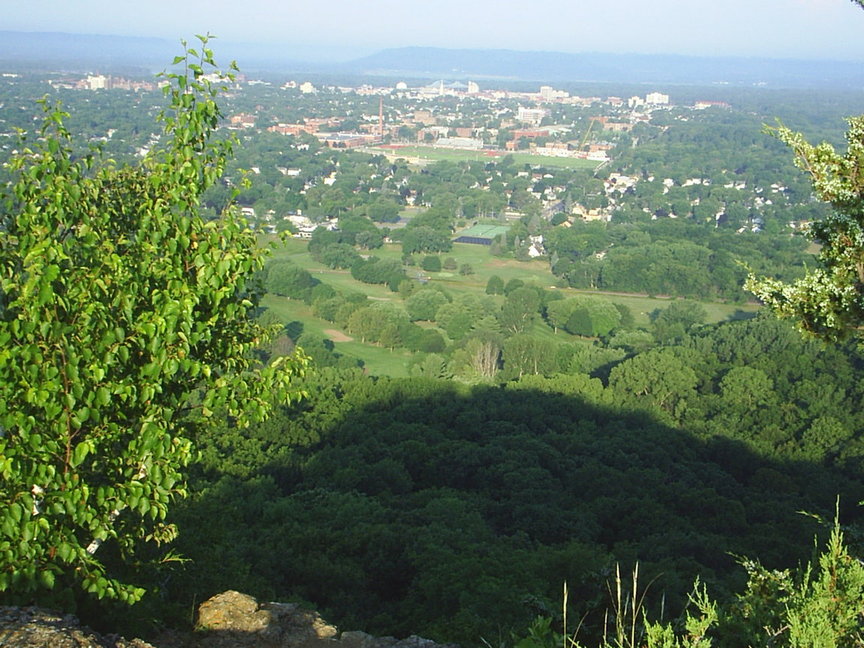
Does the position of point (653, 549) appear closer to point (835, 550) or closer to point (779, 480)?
point (779, 480)

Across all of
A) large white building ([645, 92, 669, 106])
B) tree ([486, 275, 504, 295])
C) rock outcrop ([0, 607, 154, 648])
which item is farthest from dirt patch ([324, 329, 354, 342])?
large white building ([645, 92, 669, 106])

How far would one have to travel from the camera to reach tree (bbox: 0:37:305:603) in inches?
155

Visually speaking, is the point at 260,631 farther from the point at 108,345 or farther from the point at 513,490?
the point at 513,490

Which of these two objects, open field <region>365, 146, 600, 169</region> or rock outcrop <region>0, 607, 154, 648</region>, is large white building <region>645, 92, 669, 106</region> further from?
rock outcrop <region>0, 607, 154, 648</region>

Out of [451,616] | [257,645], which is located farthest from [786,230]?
[257,645]

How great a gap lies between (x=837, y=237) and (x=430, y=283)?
114 feet

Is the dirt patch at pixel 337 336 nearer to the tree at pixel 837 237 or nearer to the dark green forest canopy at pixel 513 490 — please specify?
the dark green forest canopy at pixel 513 490

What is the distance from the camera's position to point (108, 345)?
4.09 meters

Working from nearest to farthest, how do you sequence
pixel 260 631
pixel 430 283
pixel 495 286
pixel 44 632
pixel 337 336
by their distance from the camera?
1. pixel 44 632
2. pixel 260 631
3. pixel 337 336
4. pixel 495 286
5. pixel 430 283

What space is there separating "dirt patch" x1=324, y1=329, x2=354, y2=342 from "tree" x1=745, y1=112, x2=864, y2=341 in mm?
26997

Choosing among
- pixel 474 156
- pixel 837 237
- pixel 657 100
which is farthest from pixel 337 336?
pixel 657 100

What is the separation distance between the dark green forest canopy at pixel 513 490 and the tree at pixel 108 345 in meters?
2.55

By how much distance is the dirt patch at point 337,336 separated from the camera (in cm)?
3247

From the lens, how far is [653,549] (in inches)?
505
